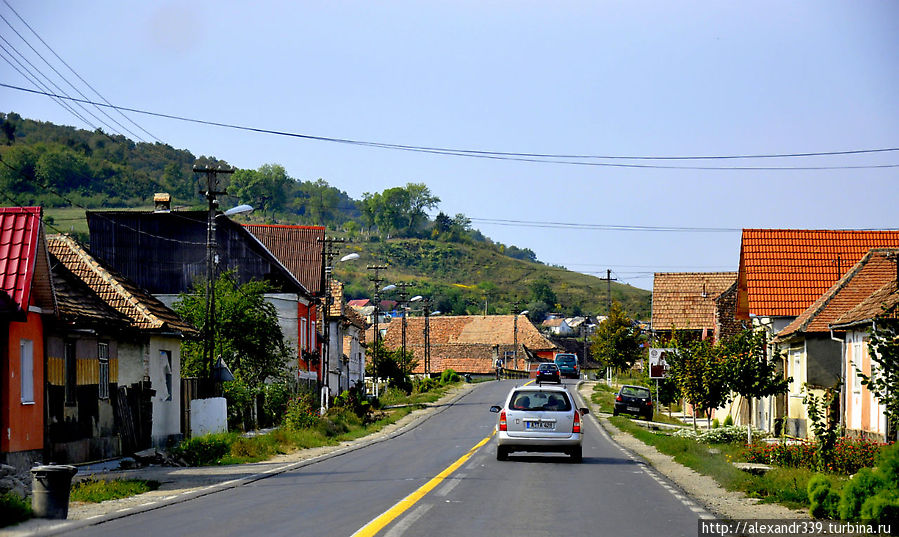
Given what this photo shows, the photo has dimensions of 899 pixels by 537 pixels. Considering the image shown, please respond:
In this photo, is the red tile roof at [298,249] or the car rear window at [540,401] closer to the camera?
the car rear window at [540,401]

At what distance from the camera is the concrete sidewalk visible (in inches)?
510

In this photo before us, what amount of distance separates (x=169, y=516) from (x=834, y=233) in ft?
108

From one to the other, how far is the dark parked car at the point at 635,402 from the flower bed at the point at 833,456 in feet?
84.1

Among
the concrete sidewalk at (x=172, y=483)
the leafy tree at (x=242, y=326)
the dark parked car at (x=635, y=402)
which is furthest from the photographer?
the dark parked car at (x=635, y=402)

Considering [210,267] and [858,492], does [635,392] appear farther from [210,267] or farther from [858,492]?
[858,492]

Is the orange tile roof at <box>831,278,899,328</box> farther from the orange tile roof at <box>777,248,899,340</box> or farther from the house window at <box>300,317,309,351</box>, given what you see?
the house window at <box>300,317,309,351</box>

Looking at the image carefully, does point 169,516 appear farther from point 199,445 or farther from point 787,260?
point 787,260

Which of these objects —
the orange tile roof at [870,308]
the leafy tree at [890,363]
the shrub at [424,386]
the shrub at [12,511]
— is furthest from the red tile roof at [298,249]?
the leafy tree at [890,363]

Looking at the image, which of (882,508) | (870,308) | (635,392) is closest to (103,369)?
(870,308)

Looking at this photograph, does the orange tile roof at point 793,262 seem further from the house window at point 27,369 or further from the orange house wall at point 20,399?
the house window at point 27,369

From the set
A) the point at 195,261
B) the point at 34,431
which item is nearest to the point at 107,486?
the point at 34,431

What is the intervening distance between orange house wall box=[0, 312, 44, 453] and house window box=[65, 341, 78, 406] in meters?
1.76

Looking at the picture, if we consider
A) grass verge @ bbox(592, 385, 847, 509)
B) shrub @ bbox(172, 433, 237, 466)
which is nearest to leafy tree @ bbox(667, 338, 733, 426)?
grass verge @ bbox(592, 385, 847, 509)

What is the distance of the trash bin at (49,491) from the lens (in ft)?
45.1
